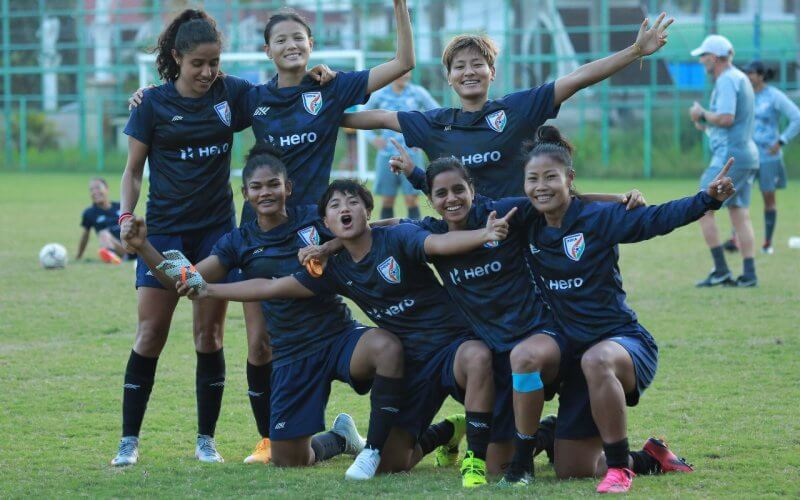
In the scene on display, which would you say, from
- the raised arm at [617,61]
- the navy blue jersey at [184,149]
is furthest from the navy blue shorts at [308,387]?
the raised arm at [617,61]

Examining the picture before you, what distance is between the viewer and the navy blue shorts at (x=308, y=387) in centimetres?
559

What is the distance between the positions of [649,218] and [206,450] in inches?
94.4

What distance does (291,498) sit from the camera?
4.81 m

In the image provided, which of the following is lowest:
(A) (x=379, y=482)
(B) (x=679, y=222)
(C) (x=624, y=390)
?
(A) (x=379, y=482)

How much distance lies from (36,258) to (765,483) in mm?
10725

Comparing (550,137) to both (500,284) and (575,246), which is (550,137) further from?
(500,284)

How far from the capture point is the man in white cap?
35.9 ft

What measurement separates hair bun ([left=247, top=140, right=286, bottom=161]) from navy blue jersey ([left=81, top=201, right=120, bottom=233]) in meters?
8.37

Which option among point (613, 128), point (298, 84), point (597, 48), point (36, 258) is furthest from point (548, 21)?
point (298, 84)

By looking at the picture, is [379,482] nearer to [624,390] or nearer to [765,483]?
[624,390]

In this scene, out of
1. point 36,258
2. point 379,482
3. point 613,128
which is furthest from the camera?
point 613,128

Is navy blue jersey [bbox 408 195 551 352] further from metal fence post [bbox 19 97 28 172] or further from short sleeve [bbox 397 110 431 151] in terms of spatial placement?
metal fence post [bbox 19 97 28 172]

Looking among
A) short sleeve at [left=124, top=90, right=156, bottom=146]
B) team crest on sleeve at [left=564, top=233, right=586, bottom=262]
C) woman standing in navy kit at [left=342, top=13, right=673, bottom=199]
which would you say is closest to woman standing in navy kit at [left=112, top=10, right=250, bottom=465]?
short sleeve at [left=124, top=90, right=156, bottom=146]

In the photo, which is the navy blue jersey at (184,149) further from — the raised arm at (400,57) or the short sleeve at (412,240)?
the short sleeve at (412,240)
